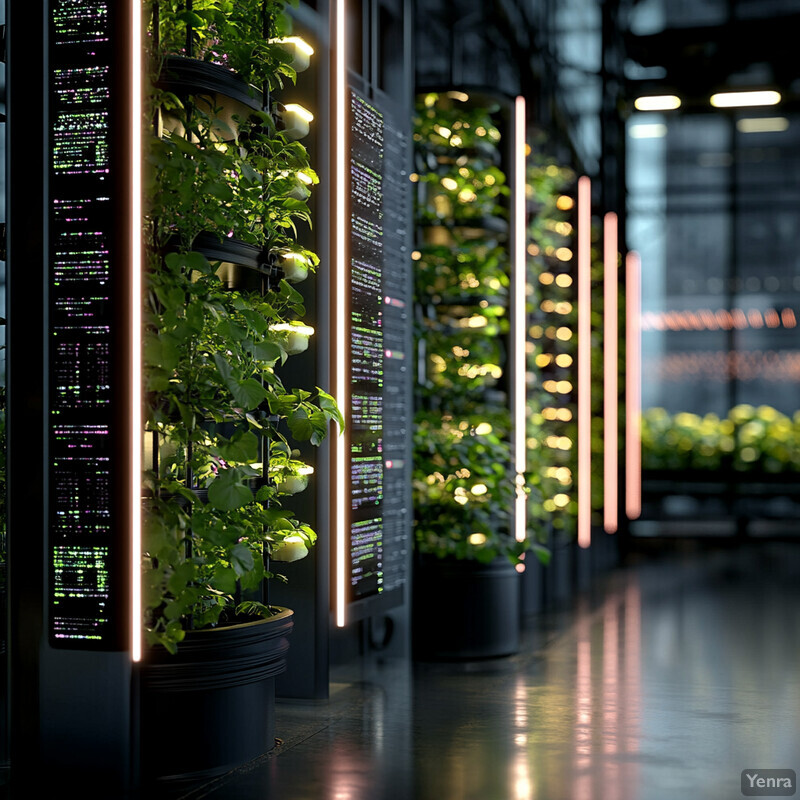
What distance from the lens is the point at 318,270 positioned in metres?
5.21

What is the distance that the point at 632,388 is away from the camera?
11.5m

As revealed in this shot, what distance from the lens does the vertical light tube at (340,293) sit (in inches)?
203

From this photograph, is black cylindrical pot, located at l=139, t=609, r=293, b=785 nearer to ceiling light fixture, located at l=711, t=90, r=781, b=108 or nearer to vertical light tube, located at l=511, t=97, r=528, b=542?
vertical light tube, located at l=511, t=97, r=528, b=542

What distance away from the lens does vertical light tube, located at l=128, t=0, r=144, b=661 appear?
3725mm

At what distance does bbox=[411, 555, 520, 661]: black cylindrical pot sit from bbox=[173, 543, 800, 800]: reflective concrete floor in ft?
0.46

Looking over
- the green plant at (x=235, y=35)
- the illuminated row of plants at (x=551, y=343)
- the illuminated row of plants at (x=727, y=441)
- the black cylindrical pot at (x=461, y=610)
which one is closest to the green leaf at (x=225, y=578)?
the green plant at (x=235, y=35)

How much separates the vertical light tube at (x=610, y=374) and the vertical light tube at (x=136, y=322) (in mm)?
7061

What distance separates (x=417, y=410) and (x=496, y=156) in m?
1.48

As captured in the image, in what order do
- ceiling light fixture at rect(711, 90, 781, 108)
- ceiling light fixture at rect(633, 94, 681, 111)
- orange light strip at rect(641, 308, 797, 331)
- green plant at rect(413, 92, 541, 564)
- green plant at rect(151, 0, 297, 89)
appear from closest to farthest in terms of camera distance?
1. green plant at rect(151, 0, 297, 89)
2. green plant at rect(413, 92, 541, 564)
3. ceiling light fixture at rect(711, 90, 781, 108)
4. ceiling light fixture at rect(633, 94, 681, 111)
5. orange light strip at rect(641, 308, 797, 331)

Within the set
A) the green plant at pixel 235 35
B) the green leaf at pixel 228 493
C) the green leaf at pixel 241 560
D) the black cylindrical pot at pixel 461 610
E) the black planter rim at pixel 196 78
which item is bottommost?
the black cylindrical pot at pixel 461 610

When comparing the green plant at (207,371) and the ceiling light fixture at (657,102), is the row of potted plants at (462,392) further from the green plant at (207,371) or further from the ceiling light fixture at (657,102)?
the ceiling light fixture at (657,102)

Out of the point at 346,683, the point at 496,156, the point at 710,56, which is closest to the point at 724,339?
the point at 710,56

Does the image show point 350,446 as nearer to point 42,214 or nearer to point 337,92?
point 337,92

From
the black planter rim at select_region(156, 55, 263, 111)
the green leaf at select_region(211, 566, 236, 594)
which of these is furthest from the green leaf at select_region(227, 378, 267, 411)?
the black planter rim at select_region(156, 55, 263, 111)
